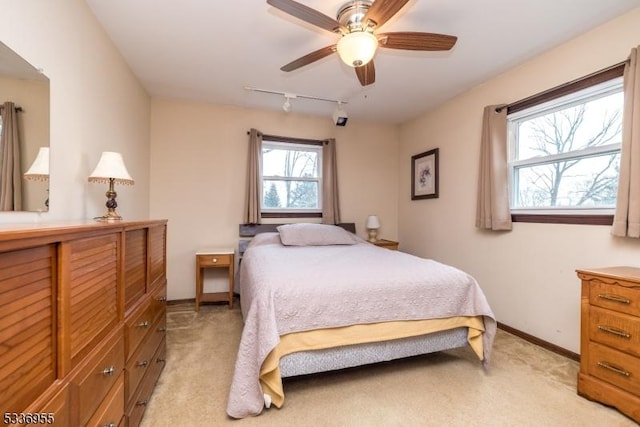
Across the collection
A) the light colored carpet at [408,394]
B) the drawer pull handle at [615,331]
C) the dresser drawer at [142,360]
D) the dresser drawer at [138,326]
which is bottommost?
the light colored carpet at [408,394]

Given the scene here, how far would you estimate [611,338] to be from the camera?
1.61m

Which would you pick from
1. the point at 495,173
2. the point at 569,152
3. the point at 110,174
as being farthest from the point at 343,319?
the point at 569,152

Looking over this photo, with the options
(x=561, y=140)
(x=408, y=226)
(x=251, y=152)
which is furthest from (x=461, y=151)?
(x=251, y=152)

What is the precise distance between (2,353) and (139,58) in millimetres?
2691

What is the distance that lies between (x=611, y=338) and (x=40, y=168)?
3.12 metres

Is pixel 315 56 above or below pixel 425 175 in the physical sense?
above

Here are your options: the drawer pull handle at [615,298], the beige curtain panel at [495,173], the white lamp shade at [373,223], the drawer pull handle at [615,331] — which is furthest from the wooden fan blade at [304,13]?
the white lamp shade at [373,223]

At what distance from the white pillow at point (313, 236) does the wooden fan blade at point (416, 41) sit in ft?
6.72

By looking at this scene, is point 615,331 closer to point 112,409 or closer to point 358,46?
point 358,46

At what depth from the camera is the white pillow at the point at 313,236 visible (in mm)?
3219

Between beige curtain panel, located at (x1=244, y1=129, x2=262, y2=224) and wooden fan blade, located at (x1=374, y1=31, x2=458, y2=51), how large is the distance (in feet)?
7.09

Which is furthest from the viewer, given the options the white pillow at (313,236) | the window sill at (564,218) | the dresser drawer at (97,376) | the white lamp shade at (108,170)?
the white pillow at (313,236)

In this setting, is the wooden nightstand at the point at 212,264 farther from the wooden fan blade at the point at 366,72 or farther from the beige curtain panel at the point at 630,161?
the beige curtain panel at the point at 630,161

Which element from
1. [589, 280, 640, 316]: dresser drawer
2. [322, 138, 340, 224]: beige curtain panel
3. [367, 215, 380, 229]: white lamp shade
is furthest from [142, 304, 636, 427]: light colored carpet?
[322, 138, 340, 224]: beige curtain panel
